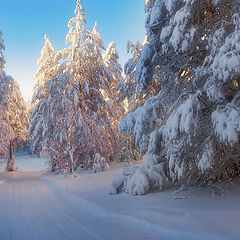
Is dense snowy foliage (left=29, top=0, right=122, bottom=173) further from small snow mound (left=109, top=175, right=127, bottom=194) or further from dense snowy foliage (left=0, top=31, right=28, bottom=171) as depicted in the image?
small snow mound (left=109, top=175, right=127, bottom=194)

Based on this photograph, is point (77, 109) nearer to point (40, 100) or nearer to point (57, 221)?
point (40, 100)

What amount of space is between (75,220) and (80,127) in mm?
11492

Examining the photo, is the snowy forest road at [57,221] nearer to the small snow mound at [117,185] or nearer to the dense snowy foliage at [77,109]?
the small snow mound at [117,185]

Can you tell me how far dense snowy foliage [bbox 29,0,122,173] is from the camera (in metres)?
17.7

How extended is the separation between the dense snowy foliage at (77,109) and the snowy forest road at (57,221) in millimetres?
6963

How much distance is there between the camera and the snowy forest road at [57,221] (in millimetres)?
5521

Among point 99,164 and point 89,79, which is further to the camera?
point 89,79

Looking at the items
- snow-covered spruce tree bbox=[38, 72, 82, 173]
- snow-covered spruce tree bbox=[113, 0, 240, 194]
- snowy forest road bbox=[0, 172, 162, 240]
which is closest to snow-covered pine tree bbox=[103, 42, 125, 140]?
snow-covered spruce tree bbox=[38, 72, 82, 173]

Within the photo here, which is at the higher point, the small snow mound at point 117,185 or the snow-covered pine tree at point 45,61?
the snow-covered pine tree at point 45,61

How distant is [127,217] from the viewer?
634cm

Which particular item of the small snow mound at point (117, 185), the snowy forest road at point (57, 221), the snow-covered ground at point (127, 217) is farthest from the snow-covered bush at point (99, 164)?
the small snow mound at point (117, 185)

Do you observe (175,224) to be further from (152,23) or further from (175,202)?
(152,23)

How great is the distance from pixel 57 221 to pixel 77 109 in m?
11.8

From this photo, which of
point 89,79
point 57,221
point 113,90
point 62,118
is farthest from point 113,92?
point 57,221
